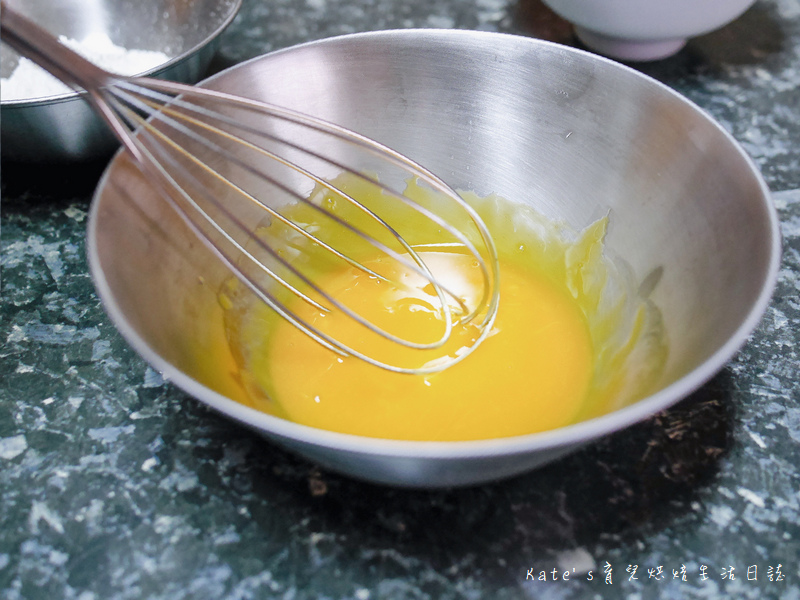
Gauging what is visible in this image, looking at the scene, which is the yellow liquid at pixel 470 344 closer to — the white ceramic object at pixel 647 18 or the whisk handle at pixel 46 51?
the whisk handle at pixel 46 51

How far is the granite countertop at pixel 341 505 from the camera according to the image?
0.50 m

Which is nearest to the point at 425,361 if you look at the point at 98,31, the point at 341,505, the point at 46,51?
the point at 341,505

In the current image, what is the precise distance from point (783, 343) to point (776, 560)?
0.74 feet

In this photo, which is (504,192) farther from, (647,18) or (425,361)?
(647,18)

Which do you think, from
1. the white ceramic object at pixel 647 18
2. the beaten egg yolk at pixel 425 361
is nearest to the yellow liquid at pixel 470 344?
the beaten egg yolk at pixel 425 361

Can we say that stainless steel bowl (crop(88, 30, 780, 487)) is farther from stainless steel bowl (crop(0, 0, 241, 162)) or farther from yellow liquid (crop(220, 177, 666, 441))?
stainless steel bowl (crop(0, 0, 241, 162))

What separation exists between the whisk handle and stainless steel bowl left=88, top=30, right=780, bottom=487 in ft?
0.24

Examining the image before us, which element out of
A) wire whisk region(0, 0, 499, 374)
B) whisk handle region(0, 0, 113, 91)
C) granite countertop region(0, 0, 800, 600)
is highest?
whisk handle region(0, 0, 113, 91)

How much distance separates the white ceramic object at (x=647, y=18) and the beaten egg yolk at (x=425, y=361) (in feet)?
1.27

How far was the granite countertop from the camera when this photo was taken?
497 millimetres

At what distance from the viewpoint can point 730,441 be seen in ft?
1.89

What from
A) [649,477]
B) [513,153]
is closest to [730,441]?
[649,477]

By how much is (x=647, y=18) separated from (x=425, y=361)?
22.2 inches

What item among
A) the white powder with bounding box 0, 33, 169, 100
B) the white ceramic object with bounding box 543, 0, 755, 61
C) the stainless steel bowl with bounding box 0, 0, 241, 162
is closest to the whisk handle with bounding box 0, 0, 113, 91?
the stainless steel bowl with bounding box 0, 0, 241, 162
